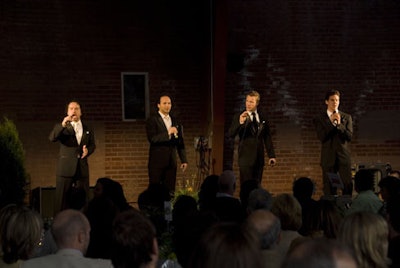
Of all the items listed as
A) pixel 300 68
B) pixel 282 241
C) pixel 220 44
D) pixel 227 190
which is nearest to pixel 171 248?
pixel 282 241

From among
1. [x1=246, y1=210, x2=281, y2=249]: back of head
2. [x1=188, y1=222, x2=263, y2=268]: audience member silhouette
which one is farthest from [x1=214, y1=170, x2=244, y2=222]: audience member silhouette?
[x1=188, y1=222, x2=263, y2=268]: audience member silhouette

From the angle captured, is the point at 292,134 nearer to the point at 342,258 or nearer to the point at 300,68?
the point at 300,68

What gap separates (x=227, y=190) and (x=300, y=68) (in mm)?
6465

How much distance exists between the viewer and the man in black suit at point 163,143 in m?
12.6

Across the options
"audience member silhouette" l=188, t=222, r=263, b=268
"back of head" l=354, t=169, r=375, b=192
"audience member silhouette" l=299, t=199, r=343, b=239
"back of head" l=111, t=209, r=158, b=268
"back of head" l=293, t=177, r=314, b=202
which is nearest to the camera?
"audience member silhouette" l=188, t=222, r=263, b=268

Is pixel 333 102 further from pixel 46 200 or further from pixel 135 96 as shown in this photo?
pixel 46 200

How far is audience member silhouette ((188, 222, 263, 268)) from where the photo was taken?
10.4ft

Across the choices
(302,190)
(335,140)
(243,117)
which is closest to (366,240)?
(302,190)

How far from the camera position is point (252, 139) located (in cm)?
1265

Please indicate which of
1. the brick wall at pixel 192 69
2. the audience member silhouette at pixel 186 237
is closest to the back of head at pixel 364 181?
the audience member silhouette at pixel 186 237

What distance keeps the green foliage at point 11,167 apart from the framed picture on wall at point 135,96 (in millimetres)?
2342

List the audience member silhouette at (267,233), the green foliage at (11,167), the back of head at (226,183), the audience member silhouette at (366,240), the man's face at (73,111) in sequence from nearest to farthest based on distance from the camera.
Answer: the audience member silhouette at (366,240) < the audience member silhouette at (267,233) < the back of head at (226,183) < the green foliage at (11,167) < the man's face at (73,111)

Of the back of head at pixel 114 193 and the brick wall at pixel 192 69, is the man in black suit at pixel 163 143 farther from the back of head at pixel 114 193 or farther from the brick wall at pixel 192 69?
the back of head at pixel 114 193

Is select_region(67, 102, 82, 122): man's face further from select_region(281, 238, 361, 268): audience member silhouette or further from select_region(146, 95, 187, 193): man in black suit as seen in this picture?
select_region(281, 238, 361, 268): audience member silhouette
